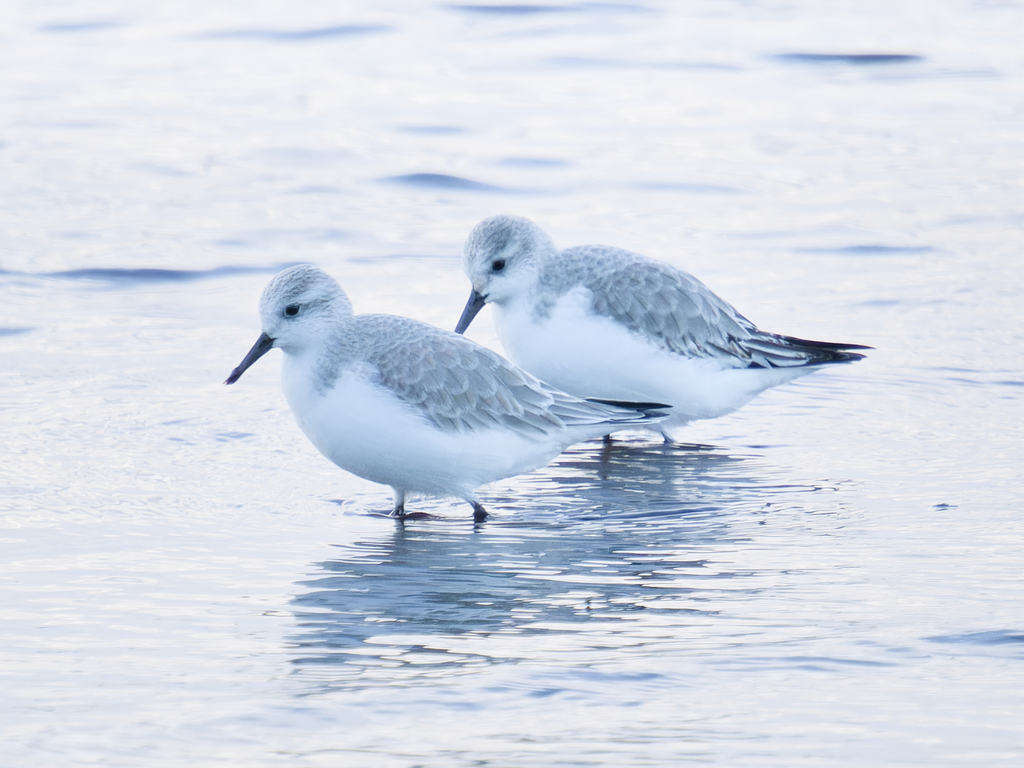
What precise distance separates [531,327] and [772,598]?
8.44ft

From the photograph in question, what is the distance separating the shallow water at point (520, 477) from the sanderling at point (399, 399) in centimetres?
32

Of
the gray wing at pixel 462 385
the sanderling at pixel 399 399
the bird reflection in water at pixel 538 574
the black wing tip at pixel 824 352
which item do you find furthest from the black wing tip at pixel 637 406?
the black wing tip at pixel 824 352

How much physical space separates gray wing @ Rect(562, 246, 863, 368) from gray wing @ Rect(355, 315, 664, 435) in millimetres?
923

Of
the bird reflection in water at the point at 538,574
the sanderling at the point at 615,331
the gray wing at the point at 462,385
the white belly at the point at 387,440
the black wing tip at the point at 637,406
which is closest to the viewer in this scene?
the bird reflection in water at the point at 538,574

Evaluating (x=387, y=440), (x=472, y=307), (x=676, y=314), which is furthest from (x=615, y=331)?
(x=387, y=440)

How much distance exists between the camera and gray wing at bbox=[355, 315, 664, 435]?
244 inches

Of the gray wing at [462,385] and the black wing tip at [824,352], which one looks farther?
the black wing tip at [824,352]

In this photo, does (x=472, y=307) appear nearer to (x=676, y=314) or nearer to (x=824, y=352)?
(x=676, y=314)

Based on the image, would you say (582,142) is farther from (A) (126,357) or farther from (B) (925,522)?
(B) (925,522)

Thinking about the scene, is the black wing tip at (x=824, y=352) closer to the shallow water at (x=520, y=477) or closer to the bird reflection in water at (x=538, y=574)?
the shallow water at (x=520, y=477)

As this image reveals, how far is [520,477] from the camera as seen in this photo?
7.17 m

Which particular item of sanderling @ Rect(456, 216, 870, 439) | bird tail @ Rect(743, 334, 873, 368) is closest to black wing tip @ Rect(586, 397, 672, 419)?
sanderling @ Rect(456, 216, 870, 439)

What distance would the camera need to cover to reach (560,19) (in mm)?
18453

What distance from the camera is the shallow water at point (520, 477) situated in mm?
4387
